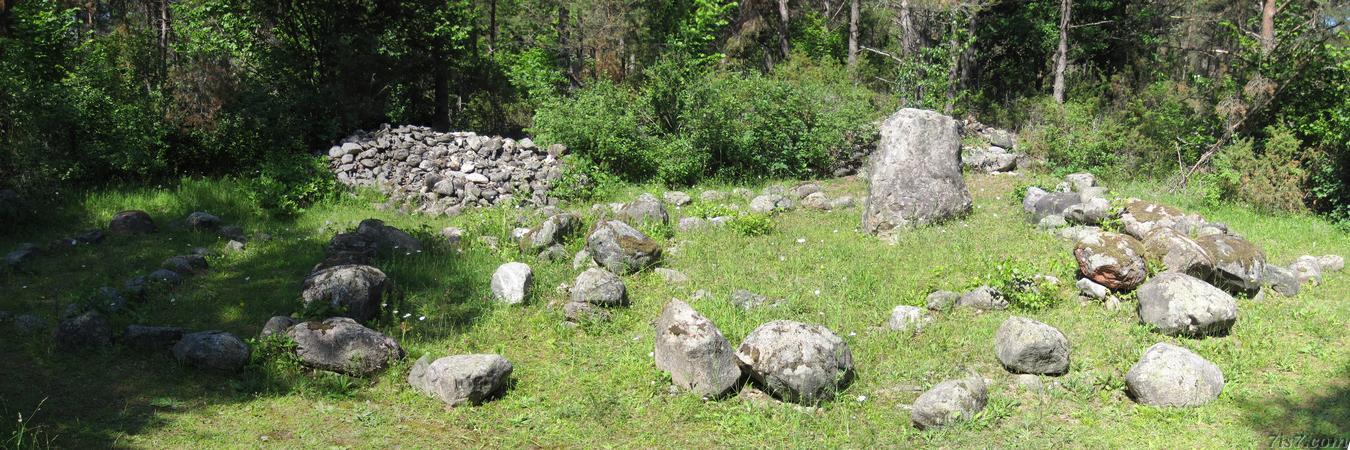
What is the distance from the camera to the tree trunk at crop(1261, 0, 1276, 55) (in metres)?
14.7

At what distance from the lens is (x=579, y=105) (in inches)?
666

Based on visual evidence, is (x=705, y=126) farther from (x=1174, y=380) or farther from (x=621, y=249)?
(x=1174, y=380)

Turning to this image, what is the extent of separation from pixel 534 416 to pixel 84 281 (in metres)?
6.65

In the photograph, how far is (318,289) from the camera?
8.27 meters

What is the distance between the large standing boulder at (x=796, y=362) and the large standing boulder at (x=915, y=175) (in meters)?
5.53

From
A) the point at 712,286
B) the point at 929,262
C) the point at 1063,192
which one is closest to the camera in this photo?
the point at 712,286

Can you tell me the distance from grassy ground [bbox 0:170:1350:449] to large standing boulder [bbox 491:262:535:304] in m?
0.15

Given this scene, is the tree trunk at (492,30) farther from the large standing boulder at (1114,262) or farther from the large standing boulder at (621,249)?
the large standing boulder at (1114,262)

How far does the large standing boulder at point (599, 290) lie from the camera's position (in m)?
8.67

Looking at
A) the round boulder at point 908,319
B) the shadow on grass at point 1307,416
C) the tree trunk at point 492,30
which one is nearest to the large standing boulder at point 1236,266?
the shadow on grass at point 1307,416

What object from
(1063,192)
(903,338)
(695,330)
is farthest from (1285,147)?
(695,330)

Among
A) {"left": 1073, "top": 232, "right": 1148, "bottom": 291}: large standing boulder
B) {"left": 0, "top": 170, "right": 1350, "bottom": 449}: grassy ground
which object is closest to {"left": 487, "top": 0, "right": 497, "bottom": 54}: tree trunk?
{"left": 0, "top": 170, "right": 1350, "bottom": 449}: grassy ground

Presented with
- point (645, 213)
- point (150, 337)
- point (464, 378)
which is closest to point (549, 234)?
point (645, 213)

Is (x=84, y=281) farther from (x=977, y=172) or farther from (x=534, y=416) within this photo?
(x=977, y=172)
